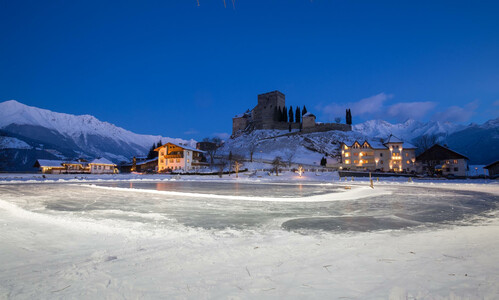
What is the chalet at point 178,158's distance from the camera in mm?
68625

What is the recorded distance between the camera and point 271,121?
144m

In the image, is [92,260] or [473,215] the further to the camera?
[473,215]

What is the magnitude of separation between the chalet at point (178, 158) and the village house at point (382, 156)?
140ft

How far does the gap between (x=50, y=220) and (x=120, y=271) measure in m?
6.40

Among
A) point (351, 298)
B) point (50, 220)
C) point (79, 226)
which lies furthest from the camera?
point (50, 220)

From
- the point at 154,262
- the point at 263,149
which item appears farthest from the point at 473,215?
the point at 263,149

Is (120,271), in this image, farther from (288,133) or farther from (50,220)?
(288,133)

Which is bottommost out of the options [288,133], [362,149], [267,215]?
[267,215]

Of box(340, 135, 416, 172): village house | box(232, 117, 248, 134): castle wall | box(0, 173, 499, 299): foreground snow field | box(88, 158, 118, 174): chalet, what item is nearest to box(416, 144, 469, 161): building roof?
box(340, 135, 416, 172): village house

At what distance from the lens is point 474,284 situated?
3.71 m

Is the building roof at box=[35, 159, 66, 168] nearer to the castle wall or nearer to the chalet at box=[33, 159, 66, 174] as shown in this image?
the chalet at box=[33, 159, 66, 174]

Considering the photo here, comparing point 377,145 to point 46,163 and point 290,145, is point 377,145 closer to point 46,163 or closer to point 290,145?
point 290,145

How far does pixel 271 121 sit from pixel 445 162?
294 feet

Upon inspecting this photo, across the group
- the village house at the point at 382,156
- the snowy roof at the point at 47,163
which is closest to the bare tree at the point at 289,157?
the village house at the point at 382,156
